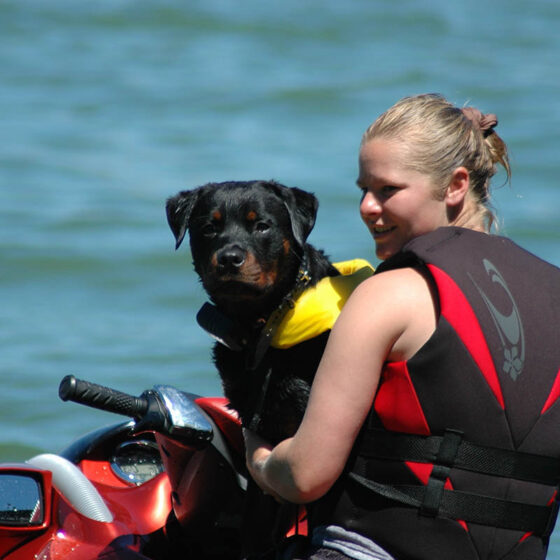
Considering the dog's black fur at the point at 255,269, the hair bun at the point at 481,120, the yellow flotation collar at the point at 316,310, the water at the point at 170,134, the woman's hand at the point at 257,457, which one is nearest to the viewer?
the woman's hand at the point at 257,457

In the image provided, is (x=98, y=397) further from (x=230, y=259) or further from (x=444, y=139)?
(x=444, y=139)

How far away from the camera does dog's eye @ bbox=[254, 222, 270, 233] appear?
12.0ft

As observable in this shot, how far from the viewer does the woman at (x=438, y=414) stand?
7.97 ft

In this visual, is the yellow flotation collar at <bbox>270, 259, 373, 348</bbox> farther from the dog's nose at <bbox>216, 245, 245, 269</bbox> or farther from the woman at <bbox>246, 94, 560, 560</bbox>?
the woman at <bbox>246, 94, 560, 560</bbox>

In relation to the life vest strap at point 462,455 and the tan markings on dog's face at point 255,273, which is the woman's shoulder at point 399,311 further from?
the tan markings on dog's face at point 255,273

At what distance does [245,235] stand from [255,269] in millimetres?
191

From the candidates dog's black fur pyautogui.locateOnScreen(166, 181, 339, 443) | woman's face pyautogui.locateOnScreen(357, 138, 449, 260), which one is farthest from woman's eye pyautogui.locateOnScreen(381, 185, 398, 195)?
dog's black fur pyautogui.locateOnScreen(166, 181, 339, 443)

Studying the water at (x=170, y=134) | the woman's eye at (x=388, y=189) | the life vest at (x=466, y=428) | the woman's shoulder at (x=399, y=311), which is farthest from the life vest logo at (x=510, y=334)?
the water at (x=170, y=134)

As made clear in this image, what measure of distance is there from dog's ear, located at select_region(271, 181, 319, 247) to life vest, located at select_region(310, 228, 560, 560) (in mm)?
1115

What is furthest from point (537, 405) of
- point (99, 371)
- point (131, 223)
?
point (131, 223)

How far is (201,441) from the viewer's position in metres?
3.00

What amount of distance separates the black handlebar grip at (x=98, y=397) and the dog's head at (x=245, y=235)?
0.75 meters

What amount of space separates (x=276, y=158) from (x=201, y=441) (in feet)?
32.7

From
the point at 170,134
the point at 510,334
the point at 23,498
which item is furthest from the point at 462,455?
the point at 170,134
